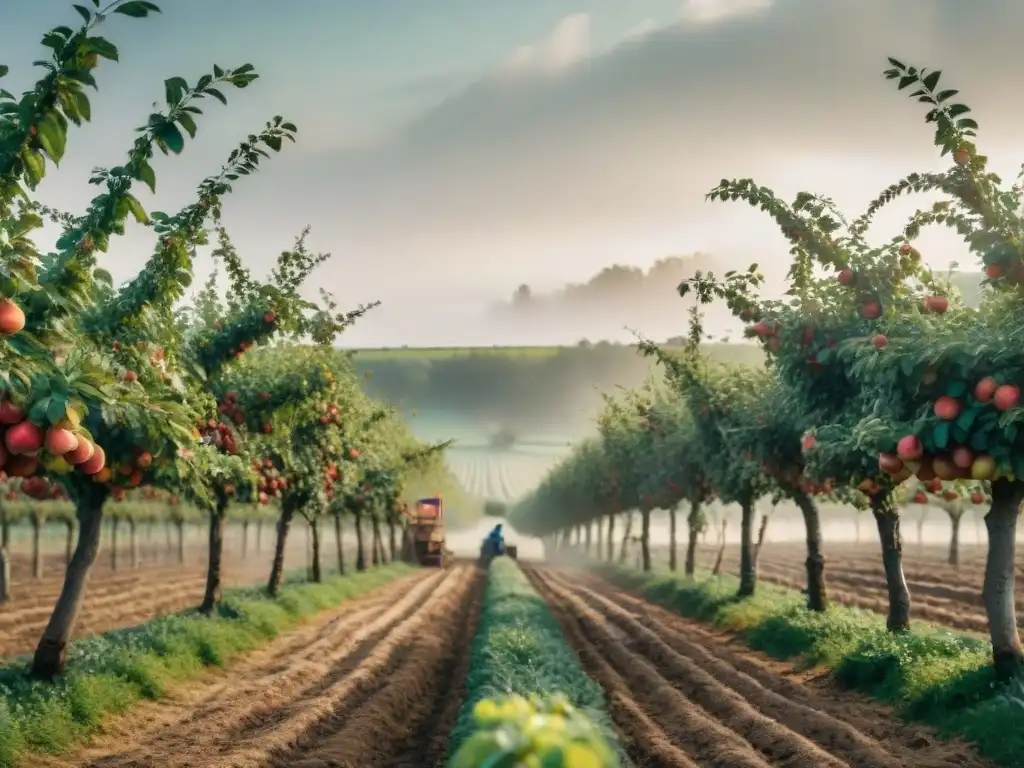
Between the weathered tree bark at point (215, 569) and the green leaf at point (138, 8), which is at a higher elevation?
the green leaf at point (138, 8)

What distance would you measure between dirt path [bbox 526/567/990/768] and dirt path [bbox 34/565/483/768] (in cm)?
264

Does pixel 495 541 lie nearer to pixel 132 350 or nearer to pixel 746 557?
pixel 746 557

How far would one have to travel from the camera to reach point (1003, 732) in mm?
9555

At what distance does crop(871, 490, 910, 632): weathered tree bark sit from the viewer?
15859 millimetres

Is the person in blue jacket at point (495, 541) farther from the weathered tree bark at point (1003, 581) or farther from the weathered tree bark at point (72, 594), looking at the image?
the weathered tree bark at point (1003, 581)

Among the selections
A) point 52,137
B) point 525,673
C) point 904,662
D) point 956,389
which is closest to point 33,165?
point 52,137

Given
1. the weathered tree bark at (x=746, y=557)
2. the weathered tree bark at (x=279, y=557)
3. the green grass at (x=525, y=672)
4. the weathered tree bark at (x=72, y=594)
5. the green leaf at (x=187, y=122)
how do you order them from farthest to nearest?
the weathered tree bark at (x=279, y=557)
the weathered tree bark at (x=746, y=557)
the weathered tree bark at (x=72, y=594)
the green grass at (x=525, y=672)
the green leaf at (x=187, y=122)

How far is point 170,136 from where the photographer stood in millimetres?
5523

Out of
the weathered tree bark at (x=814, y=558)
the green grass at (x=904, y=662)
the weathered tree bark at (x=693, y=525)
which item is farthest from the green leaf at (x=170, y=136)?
the weathered tree bark at (x=693, y=525)

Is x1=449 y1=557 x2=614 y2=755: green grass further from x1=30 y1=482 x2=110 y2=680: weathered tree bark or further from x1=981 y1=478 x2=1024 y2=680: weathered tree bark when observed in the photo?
x1=30 y1=482 x2=110 y2=680: weathered tree bark

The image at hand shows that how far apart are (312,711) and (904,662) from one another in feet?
27.0

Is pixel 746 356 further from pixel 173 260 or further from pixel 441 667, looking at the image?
pixel 173 260

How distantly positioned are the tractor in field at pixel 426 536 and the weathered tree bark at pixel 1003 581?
4691cm

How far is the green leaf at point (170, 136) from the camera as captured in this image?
5430mm
